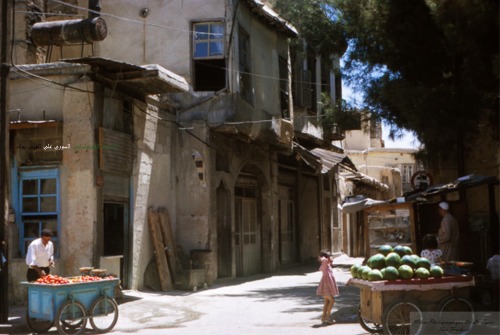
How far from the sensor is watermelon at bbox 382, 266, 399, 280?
8.00 meters

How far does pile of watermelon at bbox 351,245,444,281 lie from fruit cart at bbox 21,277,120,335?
393 centimetres

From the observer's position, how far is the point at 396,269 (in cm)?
814

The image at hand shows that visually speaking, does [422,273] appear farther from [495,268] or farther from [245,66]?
[245,66]

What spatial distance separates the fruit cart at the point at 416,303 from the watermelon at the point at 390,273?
125mm

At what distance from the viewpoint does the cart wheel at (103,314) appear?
374 inches

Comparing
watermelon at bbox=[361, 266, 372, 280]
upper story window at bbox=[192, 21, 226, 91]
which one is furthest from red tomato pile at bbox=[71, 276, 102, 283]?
upper story window at bbox=[192, 21, 226, 91]

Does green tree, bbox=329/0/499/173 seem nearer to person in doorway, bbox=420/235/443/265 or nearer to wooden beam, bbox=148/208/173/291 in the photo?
person in doorway, bbox=420/235/443/265

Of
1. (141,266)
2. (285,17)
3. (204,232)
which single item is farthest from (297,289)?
(285,17)

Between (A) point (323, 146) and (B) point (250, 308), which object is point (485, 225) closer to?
(B) point (250, 308)

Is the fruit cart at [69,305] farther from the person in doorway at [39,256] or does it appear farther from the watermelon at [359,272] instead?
the watermelon at [359,272]

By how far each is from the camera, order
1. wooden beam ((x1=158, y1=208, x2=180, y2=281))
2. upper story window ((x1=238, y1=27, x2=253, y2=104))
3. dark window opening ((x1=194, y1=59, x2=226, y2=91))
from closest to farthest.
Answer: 1. wooden beam ((x1=158, y1=208, x2=180, y2=281))
2. dark window opening ((x1=194, y1=59, x2=226, y2=91))
3. upper story window ((x1=238, y1=27, x2=253, y2=104))

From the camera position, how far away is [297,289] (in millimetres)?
15523

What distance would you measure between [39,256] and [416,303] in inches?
246

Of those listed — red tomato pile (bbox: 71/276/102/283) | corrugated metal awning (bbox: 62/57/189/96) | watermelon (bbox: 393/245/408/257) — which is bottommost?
red tomato pile (bbox: 71/276/102/283)
